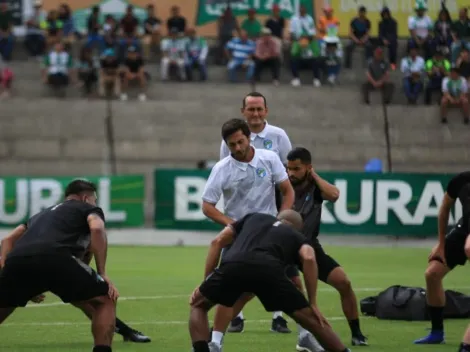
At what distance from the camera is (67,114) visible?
33688mm

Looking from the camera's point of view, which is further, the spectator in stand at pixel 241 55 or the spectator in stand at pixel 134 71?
the spectator in stand at pixel 241 55

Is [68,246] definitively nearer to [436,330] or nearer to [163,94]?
[436,330]

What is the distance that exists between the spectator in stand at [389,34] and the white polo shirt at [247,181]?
76.9ft

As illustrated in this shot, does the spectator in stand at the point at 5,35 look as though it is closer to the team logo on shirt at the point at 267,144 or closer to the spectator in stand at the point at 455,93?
the spectator in stand at the point at 455,93

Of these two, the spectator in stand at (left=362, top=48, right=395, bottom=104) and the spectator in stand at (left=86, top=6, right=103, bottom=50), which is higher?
the spectator in stand at (left=86, top=6, right=103, bottom=50)

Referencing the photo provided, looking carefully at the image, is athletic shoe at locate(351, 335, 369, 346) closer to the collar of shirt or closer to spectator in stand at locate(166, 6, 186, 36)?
the collar of shirt

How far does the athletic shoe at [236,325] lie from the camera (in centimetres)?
1291

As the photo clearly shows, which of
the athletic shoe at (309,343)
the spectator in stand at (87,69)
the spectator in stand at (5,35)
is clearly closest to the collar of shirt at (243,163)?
the athletic shoe at (309,343)

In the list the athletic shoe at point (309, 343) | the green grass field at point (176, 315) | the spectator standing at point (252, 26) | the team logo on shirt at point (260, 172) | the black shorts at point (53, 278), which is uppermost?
the spectator standing at point (252, 26)

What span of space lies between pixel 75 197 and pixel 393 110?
79.1 feet

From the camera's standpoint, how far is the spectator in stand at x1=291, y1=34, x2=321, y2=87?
112 feet

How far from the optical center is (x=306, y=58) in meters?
34.9

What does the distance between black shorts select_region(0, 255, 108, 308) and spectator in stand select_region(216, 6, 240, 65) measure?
25.8 metres

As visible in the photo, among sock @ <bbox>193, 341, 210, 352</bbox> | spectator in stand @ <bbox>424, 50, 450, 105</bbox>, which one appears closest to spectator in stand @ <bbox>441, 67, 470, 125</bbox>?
spectator in stand @ <bbox>424, 50, 450, 105</bbox>
